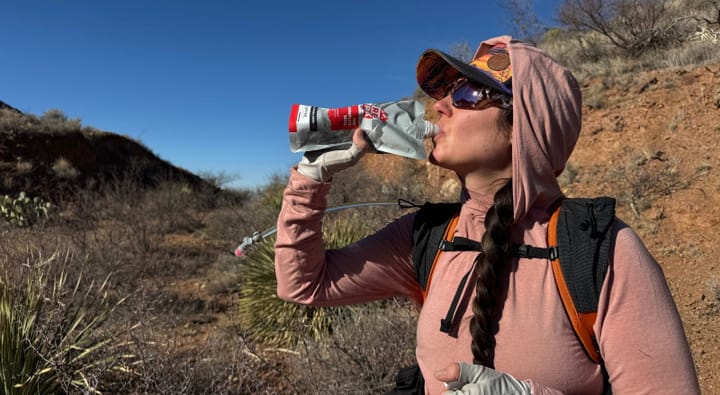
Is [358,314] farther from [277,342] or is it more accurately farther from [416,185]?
[416,185]

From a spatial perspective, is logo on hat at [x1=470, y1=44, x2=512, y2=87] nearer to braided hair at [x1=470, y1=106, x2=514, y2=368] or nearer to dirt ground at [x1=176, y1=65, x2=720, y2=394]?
braided hair at [x1=470, y1=106, x2=514, y2=368]

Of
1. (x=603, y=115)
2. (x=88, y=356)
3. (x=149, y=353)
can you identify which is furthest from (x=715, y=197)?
(x=88, y=356)

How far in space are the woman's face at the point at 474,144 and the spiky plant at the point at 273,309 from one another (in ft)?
12.3

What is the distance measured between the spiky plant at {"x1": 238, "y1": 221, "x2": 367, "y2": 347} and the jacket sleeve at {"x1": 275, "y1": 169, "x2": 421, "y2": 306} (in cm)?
335

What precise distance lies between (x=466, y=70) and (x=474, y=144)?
0.21 meters

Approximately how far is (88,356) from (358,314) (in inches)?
93.9

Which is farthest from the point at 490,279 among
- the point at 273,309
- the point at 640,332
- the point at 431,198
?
the point at 431,198

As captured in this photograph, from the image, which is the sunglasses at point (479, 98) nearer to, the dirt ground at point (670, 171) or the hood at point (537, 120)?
the hood at point (537, 120)

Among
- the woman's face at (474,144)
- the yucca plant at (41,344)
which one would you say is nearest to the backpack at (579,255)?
the woman's face at (474,144)

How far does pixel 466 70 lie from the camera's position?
1349 mm

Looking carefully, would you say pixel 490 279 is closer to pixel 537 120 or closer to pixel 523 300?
pixel 523 300

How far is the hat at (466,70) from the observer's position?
4.43 ft

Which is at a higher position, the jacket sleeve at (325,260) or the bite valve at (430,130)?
the bite valve at (430,130)

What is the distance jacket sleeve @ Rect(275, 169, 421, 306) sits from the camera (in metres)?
1.50
